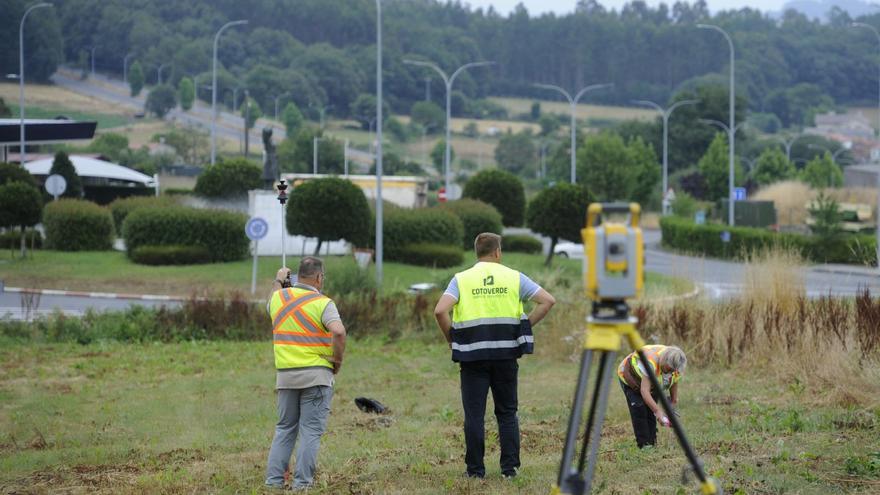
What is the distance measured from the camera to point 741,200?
2378 inches

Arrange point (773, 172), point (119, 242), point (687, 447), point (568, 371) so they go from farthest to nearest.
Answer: point (773, 172), point (119, 242), point (568, 371), point (687, 447)

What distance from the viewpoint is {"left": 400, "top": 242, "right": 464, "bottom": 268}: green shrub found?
38.8 meters

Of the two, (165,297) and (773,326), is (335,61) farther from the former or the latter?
(773,326)

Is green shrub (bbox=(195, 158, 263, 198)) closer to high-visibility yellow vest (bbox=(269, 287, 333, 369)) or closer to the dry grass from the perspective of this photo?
the dry grass

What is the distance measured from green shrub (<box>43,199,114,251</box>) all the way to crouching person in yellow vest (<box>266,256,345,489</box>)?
33764mm

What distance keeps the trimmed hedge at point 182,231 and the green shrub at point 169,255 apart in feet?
1.88

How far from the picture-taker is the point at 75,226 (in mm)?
41219

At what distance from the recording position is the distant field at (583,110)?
16875 cm

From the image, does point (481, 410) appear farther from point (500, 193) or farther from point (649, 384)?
point (500, 193)

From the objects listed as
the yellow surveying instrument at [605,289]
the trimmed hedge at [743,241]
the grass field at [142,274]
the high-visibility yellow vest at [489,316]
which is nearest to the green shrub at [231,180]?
the grass field at [142,274]

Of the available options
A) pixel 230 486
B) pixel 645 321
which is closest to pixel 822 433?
pixel 230 486

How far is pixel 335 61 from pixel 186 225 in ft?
397

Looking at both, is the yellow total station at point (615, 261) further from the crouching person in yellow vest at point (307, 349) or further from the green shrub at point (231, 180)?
the green shrub at point (231, 180)

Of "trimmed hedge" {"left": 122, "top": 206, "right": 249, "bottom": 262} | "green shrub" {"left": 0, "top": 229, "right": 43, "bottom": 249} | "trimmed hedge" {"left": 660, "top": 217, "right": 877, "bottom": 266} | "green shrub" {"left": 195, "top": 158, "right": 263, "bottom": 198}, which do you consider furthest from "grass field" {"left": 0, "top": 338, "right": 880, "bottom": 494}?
"green shrub" {"left": 195, "top": 158, "right": 263, "bottom": 198}
